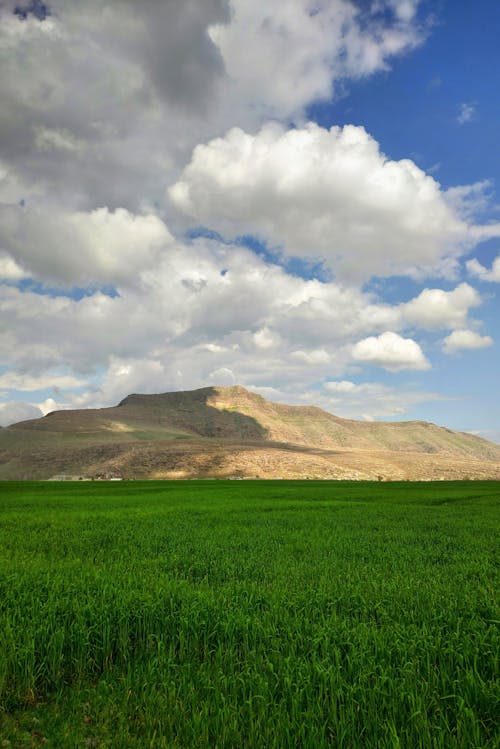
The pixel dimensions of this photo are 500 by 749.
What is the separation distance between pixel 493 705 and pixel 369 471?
11464cm

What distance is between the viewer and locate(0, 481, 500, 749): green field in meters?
4.13

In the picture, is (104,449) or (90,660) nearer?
(90,660)

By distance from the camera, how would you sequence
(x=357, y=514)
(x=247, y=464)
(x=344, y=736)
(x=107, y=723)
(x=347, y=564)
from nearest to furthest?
(x=344, y=736) → (x=107, y=723) → (x=347, y=564) → (x=357, y=514) → (x=247, y=464)

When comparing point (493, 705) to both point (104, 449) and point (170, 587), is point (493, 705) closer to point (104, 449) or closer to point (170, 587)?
point (170, 587)

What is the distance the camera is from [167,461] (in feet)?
380

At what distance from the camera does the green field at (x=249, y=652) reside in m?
4.13

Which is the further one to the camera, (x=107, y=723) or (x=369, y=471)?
(x=369, y=471)

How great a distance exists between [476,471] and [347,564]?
12405 centimetres

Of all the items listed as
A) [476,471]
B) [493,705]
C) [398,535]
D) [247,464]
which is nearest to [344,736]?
[493,705]

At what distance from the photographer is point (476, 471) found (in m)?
117

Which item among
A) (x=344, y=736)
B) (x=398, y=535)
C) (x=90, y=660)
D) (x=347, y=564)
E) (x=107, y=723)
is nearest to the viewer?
(x=344, y=736)

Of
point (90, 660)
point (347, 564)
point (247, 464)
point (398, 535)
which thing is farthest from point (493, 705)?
point (247, 464)

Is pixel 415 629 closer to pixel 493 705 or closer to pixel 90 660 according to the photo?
pixel 493 705

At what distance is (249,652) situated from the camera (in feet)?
18.3
